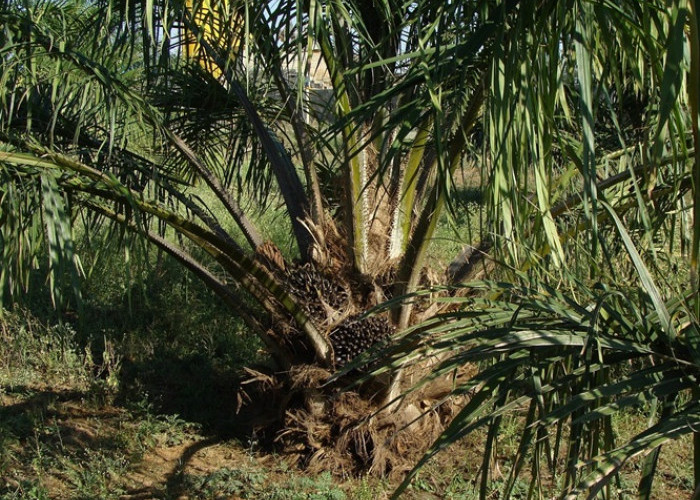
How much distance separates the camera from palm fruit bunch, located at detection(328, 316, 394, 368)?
4.35 m

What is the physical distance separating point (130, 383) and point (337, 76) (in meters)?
3.39

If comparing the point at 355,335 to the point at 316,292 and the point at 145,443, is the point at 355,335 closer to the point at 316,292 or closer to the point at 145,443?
the point at 316,292

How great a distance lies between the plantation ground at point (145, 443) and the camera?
15.0 feet

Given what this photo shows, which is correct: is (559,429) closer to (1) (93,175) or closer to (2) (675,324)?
(2) (675,324)

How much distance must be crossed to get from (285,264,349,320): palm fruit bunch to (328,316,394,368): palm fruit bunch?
12 centimetres

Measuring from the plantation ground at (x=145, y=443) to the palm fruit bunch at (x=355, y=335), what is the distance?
0.71 m

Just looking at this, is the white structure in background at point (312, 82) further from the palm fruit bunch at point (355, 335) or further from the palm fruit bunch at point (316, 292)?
the palm fruit bunch at point (355, 335)

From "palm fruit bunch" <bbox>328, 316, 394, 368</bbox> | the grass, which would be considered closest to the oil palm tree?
"palm fruit bunch" <bbox>328, 316, 394, 368</bbox>

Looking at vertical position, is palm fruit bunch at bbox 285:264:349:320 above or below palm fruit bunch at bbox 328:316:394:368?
above

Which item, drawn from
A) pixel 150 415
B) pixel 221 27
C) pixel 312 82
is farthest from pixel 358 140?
pixel 150 415

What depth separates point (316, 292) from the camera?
4.47m

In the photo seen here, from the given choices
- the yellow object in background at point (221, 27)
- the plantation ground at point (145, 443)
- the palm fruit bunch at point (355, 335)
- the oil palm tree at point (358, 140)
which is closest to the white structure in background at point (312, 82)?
the oil palm tree at point (358, 140)

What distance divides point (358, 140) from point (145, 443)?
3.02m

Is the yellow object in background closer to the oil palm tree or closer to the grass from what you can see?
the oil palm tree
